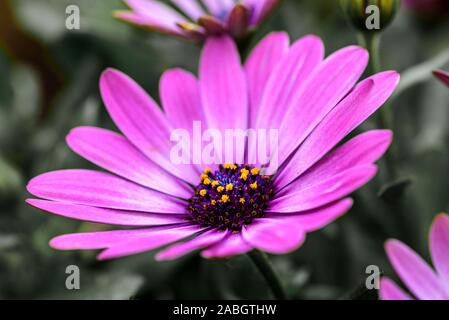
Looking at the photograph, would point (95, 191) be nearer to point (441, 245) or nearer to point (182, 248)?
point (182, 248)

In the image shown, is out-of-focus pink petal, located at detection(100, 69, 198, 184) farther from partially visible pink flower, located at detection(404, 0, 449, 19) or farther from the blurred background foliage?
partially visible pink flower, located at detection(404, 0, 449, 19)

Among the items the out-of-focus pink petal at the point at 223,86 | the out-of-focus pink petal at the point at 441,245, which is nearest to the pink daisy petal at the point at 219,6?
the out-of-focus pink petal at the point at 223,86

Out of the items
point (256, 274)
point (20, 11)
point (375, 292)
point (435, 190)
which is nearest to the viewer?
point (375, 292)

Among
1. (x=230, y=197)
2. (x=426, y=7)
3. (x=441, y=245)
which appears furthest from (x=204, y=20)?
(x=426, y=7)

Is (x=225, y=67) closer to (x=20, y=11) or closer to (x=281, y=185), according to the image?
(x=281, y=185)

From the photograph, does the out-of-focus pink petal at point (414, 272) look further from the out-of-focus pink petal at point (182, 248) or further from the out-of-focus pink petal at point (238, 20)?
the out-of-focus pink petal at point (238, 20)

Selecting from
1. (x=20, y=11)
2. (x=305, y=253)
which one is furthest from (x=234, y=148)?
(x=20, y=11)
